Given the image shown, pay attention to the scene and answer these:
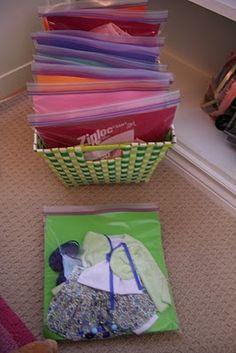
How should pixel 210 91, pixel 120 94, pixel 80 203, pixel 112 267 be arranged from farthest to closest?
pixel 210 91
pixel 80 203
pixel 112 267
pixel 120 94

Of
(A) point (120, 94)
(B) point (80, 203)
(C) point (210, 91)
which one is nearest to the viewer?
(A) point (120, 94)

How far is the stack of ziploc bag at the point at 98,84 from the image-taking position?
0.75 meters

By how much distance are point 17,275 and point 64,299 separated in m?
0.16

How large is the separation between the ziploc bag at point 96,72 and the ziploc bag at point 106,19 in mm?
143

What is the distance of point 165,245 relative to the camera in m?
0.94

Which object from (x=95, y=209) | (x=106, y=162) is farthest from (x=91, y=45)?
(x=95, y=209)

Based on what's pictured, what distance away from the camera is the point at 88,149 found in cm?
76

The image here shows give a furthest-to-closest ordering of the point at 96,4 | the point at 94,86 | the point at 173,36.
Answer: the point at 173,36 → the point at 96,4 → the point at 94,86

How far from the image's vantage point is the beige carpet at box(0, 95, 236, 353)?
0.82 meters

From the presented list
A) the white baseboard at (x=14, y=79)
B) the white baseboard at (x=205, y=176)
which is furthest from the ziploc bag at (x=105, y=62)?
the white baseboard at (x=14, y=79)

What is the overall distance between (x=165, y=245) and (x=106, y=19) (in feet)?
1.98

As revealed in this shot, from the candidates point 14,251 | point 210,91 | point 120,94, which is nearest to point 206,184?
point 210,91

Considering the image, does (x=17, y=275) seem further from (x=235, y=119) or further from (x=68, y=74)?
(x=235, y=119)

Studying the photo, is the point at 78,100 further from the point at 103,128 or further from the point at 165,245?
the point at 165,245
